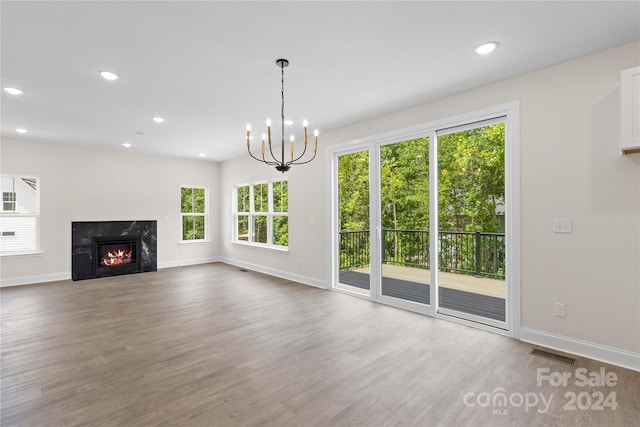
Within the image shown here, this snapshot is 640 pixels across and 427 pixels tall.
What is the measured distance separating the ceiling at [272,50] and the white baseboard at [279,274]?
2.81m

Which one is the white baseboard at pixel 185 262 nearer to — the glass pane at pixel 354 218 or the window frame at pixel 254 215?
the window frame at pixel 254 215

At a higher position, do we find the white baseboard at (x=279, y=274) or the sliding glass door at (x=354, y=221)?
the sliding glass door at (x=354, y=221)

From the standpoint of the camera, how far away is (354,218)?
4953mm

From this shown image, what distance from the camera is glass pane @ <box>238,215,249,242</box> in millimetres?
7355

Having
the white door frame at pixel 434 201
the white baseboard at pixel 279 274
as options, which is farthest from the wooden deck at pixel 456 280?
the white baseboard at pixel 279 274

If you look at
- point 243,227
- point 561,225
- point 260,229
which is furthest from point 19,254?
point 561,225

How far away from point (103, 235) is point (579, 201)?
7.74 metres

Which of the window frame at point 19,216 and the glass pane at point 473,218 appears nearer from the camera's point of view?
the glass pane at point 473,218

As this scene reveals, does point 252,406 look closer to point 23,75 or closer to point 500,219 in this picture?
point 500,219

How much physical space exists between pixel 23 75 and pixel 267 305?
3.63m

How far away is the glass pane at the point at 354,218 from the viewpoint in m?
4.75

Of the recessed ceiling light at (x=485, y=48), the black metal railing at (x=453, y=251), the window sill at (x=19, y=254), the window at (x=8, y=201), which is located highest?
the recessed ceiling light at (x=485, y=48)

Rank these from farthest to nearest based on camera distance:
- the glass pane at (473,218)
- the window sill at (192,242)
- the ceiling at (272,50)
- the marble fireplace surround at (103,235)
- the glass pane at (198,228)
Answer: the glass pane at (198,228), the window sill at (192,242), the marble fireplace surround at (103,235), the glass pane at (473,218), the ceiling at (272,50)

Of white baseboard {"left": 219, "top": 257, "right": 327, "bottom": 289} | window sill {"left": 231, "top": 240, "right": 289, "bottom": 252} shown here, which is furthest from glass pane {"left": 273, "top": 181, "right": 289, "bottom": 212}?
white baseboard {"left": 219, "top": 257, "right": 327, "bottom": 289}
